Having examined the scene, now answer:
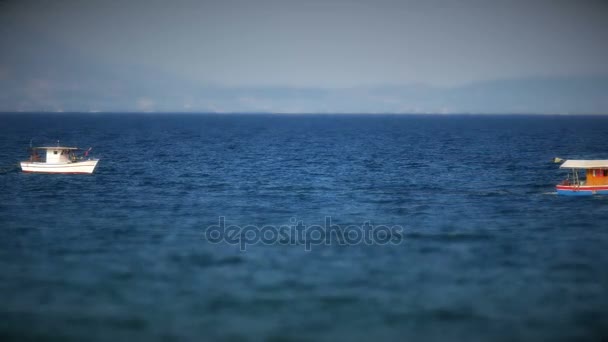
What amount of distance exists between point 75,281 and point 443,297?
21024 millimetres

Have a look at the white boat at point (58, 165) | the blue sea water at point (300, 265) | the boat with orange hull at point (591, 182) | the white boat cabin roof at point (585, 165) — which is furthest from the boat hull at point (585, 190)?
the white boat at point (58, 165)

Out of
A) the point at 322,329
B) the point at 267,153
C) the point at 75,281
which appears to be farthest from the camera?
the point at 267,153

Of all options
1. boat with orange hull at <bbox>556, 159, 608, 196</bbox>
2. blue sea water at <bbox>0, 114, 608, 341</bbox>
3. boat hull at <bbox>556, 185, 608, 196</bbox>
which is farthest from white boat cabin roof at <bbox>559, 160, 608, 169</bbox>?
blue sea water at <bbox>0, 114, 608, 341</bbox>

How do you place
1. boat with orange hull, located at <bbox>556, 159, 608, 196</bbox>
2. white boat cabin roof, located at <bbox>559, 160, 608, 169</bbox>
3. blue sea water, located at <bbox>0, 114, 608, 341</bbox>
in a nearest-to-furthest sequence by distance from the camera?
blue sea water, located at <bbox>0, 114, 608, 341</bbox> < white boat cabin roof, located at <bbox>559, 160, 608, 169</bbox> < boat with orange hull, located at <bbox>556, 159, 608, 196</bbox>

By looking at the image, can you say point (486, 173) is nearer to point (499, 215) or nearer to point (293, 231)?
point (499, 215)

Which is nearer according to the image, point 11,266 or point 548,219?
point 11,266

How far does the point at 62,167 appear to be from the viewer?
73500mm

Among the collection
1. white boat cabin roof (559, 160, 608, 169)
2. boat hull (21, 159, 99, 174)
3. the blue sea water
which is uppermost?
white boat cabin roof (559, 160, 608, 169)

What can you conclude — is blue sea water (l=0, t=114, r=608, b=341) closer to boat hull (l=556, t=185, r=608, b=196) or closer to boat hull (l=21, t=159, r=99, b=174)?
boat hull (l=556, t=185, r=608, b=196)

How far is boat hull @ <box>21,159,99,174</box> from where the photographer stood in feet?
241

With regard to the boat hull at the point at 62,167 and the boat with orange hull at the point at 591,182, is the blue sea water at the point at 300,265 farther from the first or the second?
the boat hull at the point at 62,167

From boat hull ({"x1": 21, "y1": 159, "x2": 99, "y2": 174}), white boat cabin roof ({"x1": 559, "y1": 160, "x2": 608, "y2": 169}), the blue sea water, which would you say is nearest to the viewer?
the blue sea water

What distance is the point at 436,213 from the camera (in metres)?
51.1

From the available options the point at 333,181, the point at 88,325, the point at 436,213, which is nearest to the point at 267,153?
the point at 333,181
